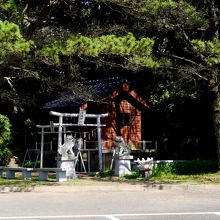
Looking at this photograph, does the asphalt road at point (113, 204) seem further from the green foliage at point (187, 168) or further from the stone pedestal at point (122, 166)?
the stone pedestal at point (122, 166)

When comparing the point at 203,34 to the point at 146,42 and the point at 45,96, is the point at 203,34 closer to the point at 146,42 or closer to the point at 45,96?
the point at 146,42

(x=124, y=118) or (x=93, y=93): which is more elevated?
(x=93, y=93)

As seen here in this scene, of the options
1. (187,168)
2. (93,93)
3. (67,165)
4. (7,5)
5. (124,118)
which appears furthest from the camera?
(124,118)

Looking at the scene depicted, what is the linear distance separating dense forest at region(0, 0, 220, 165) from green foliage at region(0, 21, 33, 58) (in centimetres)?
3

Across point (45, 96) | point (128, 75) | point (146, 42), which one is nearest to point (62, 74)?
point (45, 96)

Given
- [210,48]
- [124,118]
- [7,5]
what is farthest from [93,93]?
[7,5]

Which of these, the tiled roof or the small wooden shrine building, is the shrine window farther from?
the tiled roof

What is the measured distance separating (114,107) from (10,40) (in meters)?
14.6

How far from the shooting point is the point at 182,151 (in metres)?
28.0

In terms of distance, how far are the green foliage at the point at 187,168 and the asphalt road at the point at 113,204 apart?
3.86 metres

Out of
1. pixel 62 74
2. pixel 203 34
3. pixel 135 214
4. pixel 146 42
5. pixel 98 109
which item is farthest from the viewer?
pixel 98 109

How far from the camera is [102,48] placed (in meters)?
14.4

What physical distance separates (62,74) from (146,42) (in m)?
10.5

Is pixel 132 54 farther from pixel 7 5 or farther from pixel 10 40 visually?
pixel 10 40
